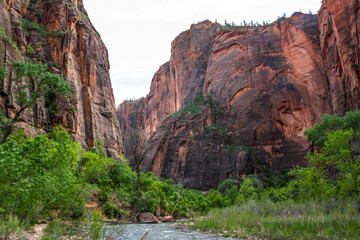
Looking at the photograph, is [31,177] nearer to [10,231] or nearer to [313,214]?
[10,231]

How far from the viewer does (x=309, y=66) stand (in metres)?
62.1

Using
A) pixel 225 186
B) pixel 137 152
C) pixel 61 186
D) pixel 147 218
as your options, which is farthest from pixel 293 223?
pixel 225 186

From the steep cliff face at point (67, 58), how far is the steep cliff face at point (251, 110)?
18629 mm

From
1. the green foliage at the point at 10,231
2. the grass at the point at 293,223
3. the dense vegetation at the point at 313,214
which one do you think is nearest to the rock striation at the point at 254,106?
the dense vegetation at the point at 313,214

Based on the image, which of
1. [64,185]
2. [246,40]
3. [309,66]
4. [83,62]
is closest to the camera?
[64,185]

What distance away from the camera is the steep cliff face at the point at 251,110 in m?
59.4

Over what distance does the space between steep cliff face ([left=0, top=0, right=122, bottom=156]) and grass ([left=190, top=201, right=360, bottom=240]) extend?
23996 mm

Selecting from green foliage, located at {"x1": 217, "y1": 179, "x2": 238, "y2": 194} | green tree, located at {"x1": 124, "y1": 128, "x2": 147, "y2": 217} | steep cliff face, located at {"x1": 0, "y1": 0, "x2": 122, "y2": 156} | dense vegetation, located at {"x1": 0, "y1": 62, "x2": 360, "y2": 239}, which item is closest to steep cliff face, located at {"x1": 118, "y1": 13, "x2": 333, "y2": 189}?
green foliage, located at {"x1": 217, "y1": 179, "x2": 238, "y2": 194}

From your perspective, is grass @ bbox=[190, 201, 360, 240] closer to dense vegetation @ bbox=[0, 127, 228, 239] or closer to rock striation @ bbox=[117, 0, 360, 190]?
dense vegetation @ bbox=[0, 127, 228, 239]

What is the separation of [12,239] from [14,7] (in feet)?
130

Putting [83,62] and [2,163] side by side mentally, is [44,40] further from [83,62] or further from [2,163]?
[2,163]

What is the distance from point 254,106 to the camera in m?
65.0

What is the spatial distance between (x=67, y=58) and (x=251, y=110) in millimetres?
41551

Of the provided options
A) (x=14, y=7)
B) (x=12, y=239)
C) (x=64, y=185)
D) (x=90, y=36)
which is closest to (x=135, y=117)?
(x=90, y=36)
